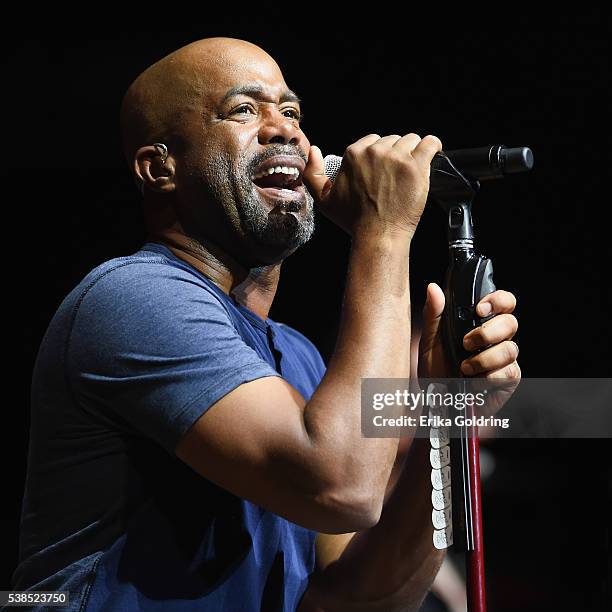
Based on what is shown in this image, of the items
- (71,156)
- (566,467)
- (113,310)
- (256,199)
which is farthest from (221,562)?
(71,156)

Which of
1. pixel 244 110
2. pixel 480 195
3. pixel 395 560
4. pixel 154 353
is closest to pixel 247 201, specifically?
pixel 244 110

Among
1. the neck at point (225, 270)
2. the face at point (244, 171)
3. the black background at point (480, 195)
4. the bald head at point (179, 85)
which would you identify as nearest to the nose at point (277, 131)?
the face at point (244, 171)

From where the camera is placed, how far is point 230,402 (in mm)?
1160

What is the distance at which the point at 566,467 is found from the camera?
255 centimetres

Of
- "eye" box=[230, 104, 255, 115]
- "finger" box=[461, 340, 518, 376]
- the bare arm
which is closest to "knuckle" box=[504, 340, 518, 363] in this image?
"finger" box=[461, 340, 518, 376]

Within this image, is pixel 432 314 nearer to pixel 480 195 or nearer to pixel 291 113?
pixel 291 113

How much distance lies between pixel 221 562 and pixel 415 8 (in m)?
1.80

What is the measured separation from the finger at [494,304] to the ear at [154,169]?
2.17 feet

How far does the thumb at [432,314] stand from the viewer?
148 cm

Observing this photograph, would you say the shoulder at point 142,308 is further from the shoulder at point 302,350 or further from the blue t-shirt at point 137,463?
the shoulder at point 302,350

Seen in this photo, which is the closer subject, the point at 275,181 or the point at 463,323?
the point at 463,323

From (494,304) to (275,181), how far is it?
21.4 inches

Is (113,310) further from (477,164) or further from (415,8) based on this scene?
(415,8)

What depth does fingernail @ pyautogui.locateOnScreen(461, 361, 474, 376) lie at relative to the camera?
4.12ft
